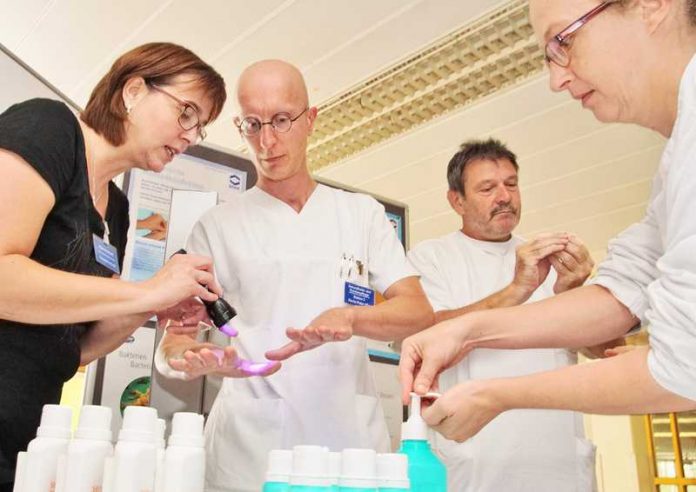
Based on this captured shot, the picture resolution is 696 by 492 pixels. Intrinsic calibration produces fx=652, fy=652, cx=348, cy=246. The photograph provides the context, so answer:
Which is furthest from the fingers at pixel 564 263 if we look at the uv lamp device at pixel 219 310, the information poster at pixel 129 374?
the information poster at pixel 129 374

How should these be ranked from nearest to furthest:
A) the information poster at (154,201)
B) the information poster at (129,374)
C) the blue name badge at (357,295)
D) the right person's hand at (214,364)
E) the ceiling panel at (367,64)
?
the right person's hand at (214,364), the blue name badge at (357,295), the information poster at (129,374), the information poster at (154,201), the ceiling panel at (367,64)

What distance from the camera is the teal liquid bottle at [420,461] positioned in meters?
0.74

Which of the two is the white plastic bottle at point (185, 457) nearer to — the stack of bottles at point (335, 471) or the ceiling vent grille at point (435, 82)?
the stack of bottles at point (335, 471)

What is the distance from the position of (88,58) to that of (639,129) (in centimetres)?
298

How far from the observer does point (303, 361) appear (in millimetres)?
1531

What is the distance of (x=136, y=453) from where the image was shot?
70 centimetres

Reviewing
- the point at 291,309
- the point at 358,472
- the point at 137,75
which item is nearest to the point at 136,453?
the point at 358,472

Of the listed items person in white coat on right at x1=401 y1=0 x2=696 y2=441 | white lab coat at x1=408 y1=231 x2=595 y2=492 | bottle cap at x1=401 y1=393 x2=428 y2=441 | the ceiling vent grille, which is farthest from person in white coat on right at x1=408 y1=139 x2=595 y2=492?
the ceiling vent grille

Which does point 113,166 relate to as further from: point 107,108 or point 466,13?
point 466,13

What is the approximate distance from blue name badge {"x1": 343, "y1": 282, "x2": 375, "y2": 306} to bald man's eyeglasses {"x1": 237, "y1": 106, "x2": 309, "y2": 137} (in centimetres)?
46

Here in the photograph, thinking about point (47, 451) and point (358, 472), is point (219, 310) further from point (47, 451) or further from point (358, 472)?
point (358, 472)

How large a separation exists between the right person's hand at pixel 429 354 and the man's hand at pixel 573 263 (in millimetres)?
642

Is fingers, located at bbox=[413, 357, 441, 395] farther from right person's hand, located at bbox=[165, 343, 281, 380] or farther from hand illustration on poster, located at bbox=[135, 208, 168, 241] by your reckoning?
hand illustration on poster, located at bbox=[135, 208, 168, 241]

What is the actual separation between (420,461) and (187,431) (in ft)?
0.89
